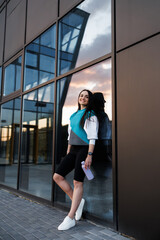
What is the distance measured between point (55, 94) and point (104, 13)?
1670 millimetres

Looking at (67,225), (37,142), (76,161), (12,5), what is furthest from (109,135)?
(12,5)

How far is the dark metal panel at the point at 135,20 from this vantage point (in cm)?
262

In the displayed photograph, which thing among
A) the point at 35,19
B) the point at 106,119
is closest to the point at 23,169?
the point at 106,119

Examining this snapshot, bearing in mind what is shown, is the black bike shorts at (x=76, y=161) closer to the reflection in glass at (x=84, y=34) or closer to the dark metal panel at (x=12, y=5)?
the reflection in glass at (x=84, y=34)

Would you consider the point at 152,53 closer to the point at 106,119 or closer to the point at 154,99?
the point at 154,99

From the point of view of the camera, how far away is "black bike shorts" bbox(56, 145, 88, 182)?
3051 millimetres

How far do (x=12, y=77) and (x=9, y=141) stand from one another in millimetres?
1824

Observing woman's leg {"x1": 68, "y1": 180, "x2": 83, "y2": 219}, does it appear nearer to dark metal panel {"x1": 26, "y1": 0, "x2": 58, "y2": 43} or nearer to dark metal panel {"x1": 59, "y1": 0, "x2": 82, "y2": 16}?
dark metal panel {"x1": 59, "y1": 0, "x2": 82, "y2": 16}

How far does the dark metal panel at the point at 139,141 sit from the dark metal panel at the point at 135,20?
12 centimetres

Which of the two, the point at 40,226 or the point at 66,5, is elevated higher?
the point at 66,5

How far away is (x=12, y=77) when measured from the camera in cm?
625

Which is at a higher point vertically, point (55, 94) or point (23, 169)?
point (55, 94)

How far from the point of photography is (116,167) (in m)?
2.87

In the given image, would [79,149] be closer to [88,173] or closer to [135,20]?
[88,173]
